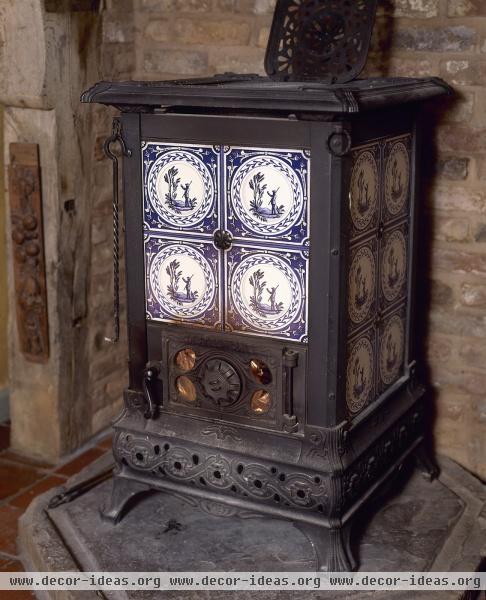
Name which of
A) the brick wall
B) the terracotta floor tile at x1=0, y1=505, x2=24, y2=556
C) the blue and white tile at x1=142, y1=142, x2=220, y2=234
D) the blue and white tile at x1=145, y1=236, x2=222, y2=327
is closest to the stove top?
the blue and white tile at x1=142, y1=142, x2=220, y2=234

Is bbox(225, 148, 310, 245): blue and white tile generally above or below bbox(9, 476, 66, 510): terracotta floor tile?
above

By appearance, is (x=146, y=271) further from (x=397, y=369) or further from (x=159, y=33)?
(x=159, y=33)

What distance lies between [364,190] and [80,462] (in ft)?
5.68

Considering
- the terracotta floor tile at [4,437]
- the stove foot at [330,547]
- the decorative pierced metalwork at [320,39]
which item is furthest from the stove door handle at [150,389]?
the terracotta floor tile at [4,437]

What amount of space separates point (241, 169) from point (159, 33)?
1.29 m

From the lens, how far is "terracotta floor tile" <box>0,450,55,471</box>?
143 inches

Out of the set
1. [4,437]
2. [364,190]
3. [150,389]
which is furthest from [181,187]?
[4,437]

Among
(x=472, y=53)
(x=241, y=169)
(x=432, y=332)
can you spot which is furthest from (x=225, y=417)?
(x=472, y=53)

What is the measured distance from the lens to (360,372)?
111 inches

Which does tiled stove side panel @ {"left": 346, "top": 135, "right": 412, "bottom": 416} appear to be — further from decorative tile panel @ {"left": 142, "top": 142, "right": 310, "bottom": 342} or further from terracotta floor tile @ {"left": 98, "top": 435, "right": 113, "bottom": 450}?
terracotta floor tile @ {"left": 98, "top": 435, "right": 113, "bottom": 450}

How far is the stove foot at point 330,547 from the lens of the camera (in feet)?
8.86

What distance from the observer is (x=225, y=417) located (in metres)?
2.81

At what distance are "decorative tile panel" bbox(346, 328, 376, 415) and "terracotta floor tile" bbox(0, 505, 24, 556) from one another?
1.28 meters

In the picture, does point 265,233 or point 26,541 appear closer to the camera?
point 265,233
